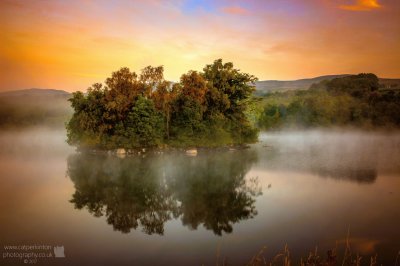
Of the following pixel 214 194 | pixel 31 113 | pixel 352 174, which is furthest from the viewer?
pixel 31 113

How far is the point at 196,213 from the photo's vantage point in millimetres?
21609

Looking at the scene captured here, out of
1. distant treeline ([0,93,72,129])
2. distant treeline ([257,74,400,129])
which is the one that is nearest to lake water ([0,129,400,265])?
distant treeline ([257,74,400,129])

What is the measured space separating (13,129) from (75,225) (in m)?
167

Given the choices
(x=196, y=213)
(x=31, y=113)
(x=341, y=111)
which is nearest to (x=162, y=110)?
(x=196, y=213)

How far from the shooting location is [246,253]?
604 inches

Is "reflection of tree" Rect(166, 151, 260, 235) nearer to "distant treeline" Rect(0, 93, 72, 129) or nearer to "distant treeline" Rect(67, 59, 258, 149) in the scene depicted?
"distant treeline" Rect(67, 59, 258, 149)

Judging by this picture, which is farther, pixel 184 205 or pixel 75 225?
pixel 184 205

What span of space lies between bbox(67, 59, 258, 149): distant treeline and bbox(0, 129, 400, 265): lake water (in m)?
15.7

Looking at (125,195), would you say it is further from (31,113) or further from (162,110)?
(31,113)

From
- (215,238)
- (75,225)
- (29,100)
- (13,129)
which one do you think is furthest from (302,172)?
(29,100)

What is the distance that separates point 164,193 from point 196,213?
6.36 metres

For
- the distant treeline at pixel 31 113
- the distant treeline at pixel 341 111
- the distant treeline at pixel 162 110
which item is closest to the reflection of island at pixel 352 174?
the distant treeline at pixel 162 110

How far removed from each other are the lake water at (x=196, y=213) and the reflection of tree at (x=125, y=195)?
9cm

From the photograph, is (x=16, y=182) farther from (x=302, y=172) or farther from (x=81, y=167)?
(x=302, y=172)
